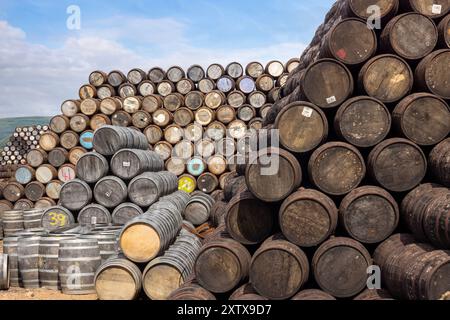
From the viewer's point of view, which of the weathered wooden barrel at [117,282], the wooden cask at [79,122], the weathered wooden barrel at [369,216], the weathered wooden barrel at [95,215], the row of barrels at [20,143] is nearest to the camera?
the weathered wooden barrel at [369,216]

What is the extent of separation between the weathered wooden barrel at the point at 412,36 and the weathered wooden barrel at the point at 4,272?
256 inches

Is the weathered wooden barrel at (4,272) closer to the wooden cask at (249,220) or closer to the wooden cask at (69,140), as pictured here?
the wooden cask at (249,220)

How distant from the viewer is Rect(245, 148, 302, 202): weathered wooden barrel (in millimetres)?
4812

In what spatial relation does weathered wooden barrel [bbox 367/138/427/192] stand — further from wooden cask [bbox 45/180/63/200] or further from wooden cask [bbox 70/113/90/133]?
wooden cask [bbox 70/113/90/133]

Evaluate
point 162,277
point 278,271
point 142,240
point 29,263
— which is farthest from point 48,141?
point 278,271

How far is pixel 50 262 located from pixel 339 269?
4.72m

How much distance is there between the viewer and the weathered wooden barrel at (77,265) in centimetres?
656

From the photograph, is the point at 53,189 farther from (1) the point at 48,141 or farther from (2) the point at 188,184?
(2) the point at 188,184

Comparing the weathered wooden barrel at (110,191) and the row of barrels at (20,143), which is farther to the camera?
the row of barrels at (20,143)

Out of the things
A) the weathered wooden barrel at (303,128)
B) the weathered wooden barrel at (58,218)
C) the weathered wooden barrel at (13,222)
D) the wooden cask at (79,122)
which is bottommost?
the weathered wooden barrel at (13,222)

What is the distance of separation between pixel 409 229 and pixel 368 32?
8.08 feet

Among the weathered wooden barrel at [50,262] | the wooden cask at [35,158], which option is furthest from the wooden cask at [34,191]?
the weathered wooden barrel at [50,262]

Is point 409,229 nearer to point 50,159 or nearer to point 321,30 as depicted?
point 321,30

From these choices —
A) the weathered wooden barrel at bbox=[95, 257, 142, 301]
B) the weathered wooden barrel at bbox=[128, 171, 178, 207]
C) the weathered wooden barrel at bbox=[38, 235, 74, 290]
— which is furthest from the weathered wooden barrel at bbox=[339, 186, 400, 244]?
the weathered wooden barrel at bbox=[128, 171, 178, 207]
